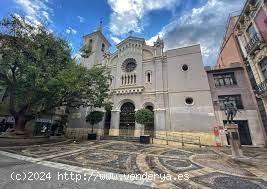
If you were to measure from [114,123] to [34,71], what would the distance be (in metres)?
12.4

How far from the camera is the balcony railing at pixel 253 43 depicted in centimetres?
Result: 1308

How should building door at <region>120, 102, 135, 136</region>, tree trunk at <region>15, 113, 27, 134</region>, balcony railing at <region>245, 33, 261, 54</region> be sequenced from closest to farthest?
tree trunk at <region>15, 113, 27, 134</region> → balcony railing at <region>245, 33, 261, 54</region> → building door at <region>120, 102, 135, 136</region>

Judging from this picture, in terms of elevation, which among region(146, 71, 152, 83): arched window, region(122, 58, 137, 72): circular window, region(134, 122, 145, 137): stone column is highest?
region(122, 58, 137, 72): circular window

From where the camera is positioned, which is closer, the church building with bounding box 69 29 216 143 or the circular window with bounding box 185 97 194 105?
the church building with bounding box 69 29 216 143

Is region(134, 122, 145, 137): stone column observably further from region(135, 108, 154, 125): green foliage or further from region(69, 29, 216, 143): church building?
region(135, 108, 154, 125): green foliage

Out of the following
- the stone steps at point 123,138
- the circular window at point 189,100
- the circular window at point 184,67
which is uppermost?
the circular window at point 184,67

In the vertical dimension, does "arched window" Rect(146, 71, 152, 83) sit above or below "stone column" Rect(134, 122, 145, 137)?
above

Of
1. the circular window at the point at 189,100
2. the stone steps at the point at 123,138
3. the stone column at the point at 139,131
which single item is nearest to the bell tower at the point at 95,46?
the stone steps at the point at 123,138

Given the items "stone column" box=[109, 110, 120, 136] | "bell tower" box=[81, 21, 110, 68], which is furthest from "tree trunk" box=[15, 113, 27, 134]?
"bell tower" box=[81, 21, 110, 68]

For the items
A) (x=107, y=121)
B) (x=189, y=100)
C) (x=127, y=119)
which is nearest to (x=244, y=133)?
(x=189, y=100)

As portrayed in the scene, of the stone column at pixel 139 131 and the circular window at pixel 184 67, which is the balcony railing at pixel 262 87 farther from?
the stone column at pixel 139 131

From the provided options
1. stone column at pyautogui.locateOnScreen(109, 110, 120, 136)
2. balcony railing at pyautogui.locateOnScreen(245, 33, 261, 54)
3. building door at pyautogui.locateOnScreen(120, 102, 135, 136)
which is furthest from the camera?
stone column at pyautogui.locateOnScreen(109, 110, 120, 136)

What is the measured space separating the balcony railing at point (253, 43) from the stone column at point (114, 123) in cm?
1705

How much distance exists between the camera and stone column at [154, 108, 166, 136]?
17828 mm
